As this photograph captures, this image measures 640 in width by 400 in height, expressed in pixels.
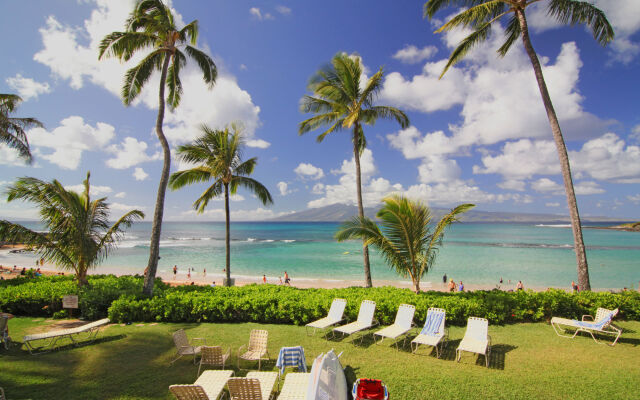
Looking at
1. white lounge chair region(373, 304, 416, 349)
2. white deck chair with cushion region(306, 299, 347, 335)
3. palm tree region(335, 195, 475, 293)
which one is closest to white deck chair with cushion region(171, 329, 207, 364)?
white deck chair with cushion region(306, 299, 347, 335)

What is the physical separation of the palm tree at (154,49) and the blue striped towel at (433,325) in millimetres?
8337

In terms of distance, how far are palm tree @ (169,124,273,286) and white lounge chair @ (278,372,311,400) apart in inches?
413

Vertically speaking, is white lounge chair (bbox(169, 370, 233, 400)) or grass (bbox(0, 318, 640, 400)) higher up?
white lounge chair (bbox(169, 370, 233, 400))

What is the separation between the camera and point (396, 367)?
5.61 meters

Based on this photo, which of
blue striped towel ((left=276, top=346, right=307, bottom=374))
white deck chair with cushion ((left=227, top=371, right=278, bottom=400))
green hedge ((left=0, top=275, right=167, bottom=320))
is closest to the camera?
white deck chair with cushion ((left=227, top=371, right=278, bottom=400))

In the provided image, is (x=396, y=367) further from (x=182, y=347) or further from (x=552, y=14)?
(x=552, y=14)

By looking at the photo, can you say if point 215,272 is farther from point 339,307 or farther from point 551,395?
point 551,395

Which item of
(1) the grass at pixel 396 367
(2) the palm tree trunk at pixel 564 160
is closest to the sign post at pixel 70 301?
(1) the grass at pixel 396 367

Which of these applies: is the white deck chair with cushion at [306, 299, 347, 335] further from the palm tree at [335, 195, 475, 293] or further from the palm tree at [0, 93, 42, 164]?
the palm tree at [0, 93, 42, 164]

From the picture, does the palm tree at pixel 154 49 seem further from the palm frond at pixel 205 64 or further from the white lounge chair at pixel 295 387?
the white lounge chair at pixel 295 387

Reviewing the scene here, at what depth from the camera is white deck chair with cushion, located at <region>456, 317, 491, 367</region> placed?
5.84 meters

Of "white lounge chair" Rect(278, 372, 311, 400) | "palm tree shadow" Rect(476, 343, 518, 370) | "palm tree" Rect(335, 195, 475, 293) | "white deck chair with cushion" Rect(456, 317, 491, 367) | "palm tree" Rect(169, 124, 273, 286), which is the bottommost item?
"palm tree shadow" Rect(476, 343, 518, 370)

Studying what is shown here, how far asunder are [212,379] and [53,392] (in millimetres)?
2604

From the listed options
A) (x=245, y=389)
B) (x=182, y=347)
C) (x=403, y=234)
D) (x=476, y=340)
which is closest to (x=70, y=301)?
(x=182, y=347)
